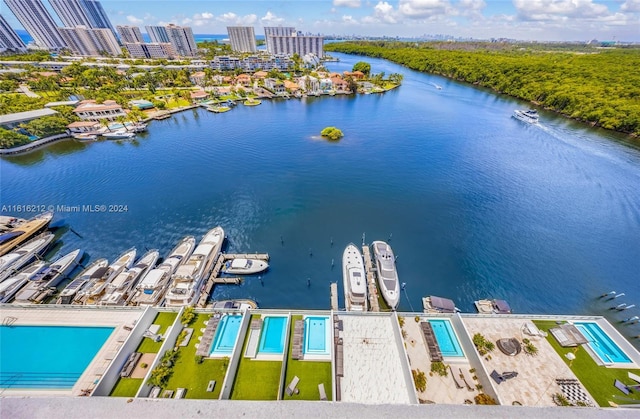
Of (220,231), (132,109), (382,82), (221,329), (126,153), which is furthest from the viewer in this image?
(382,82)

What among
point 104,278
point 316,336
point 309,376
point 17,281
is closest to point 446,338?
point 316,336

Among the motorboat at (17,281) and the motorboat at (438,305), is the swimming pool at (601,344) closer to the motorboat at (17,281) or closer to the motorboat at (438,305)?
the motorboat at (438,305)

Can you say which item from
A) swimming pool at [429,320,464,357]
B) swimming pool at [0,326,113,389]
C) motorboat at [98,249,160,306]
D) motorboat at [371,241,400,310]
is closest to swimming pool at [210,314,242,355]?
swimming pool at [0,326,113,389]

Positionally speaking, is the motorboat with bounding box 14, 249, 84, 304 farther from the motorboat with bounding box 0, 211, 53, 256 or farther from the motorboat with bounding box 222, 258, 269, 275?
the motorboat with bounding box 222, 258, 269, 275

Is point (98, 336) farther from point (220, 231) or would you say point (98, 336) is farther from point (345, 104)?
point (345, 104)

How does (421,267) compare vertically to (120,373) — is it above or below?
below

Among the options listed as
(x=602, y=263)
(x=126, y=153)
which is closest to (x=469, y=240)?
(x=602, y=263)

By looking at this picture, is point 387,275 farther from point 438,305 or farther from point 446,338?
point 446,338

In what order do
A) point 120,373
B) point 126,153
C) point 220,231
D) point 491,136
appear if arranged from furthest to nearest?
point 491,136 < point 126,153 < point 220,231 < point 120,373
